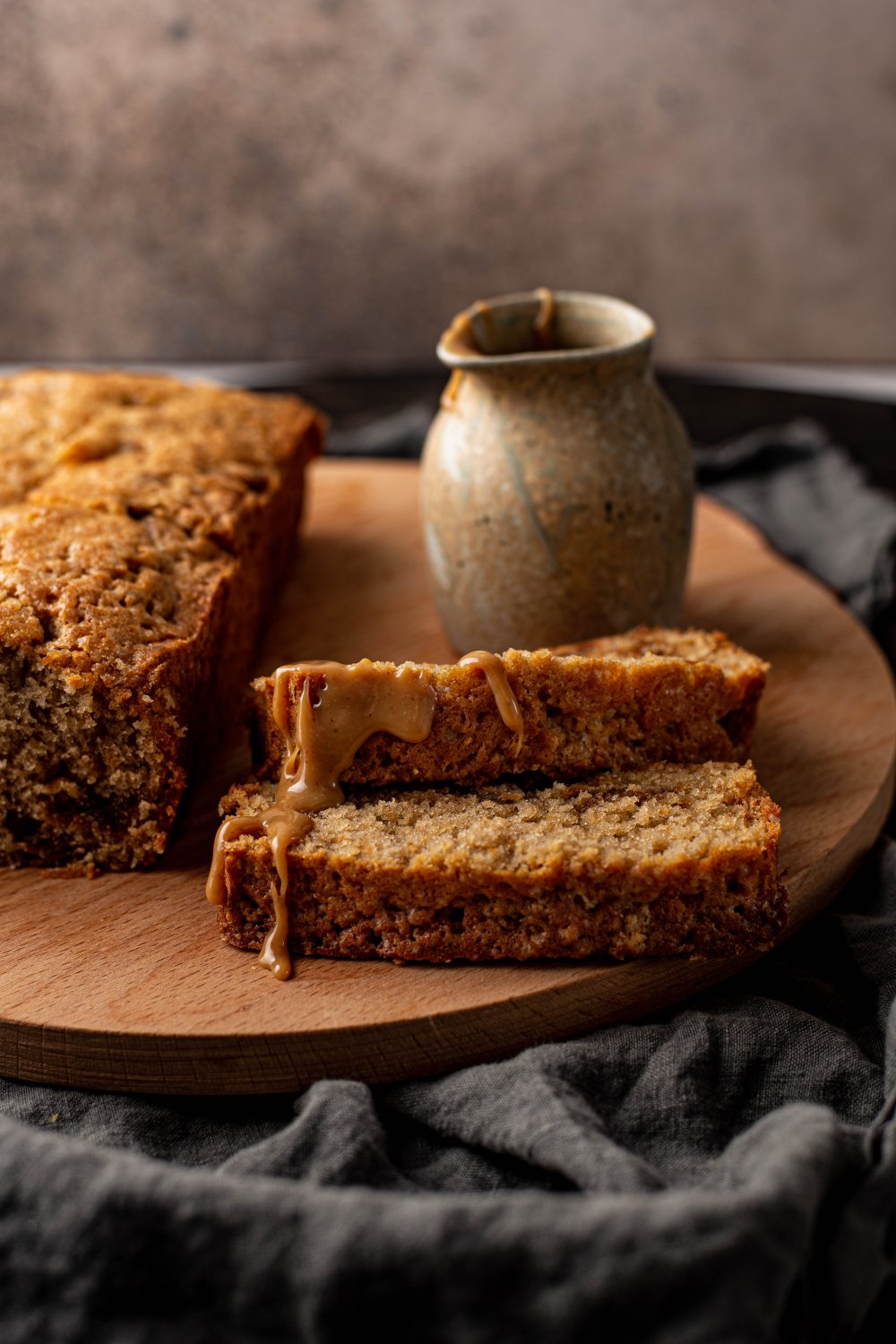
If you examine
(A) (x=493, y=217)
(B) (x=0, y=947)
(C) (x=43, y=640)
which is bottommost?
(B) (x=0, y=947)

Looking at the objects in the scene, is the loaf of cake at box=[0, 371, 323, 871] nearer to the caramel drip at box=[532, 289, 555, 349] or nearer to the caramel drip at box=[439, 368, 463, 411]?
the caramel drip at box=[439, 368, 463, 411]

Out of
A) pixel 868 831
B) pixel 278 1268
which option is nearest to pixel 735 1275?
pixel 278 1268

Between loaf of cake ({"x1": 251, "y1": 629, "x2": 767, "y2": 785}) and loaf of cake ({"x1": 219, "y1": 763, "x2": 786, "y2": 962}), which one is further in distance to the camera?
loaf of cake ({"x1": 251, "y1": 629, "x2": 767, "y2": 785})

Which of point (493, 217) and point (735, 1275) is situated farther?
point (493, 217)

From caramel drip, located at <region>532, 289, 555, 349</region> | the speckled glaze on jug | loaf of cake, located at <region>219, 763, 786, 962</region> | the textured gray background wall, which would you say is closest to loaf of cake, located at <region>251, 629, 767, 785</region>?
loaf of cake, located at <region>219, 763, 786, 962</region>

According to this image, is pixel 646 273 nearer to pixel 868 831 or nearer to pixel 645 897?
pixel 868 831

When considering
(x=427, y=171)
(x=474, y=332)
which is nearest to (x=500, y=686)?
(x=474, y=332)
